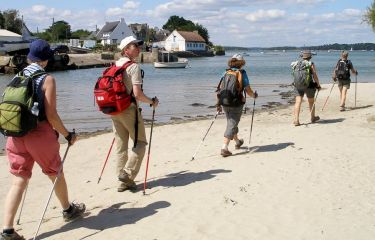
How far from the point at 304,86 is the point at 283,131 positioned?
1300 millimetres

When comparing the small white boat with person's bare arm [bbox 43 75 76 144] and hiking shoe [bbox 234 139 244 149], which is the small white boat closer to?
hiking shoe [bbox 234 139 244 149]

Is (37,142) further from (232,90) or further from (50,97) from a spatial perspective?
(232,90)

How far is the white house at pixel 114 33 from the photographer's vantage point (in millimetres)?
117750

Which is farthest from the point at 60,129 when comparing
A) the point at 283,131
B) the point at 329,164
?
the point at 283,131

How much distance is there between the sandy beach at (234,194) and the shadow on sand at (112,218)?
13 mm

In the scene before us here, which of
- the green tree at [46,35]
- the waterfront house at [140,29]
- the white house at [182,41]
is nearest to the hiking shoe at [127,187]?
the white house at [182,41]

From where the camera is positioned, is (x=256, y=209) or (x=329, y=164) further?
(x=329, y=164)

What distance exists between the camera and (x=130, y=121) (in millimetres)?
6191

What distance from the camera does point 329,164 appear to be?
297 inches

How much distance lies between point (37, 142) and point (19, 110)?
0.42 meters

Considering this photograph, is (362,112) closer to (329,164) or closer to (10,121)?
(329,164)

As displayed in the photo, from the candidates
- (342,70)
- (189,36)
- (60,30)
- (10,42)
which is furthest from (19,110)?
(60,30)

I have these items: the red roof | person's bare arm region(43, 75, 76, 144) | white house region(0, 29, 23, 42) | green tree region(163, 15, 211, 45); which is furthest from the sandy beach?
green tree region(163, 15, 211, 45)

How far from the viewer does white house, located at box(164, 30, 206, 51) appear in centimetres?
12100
